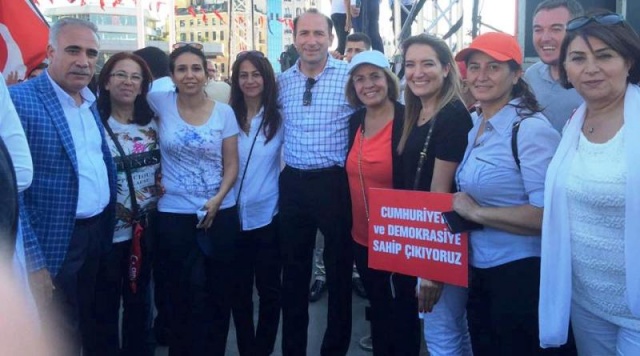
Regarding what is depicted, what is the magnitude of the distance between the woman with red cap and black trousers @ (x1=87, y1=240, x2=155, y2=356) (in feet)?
6.97

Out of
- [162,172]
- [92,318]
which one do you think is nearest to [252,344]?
[92,318]

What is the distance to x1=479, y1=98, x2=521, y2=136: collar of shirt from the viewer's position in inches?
99.8

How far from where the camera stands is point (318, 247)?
597 cm

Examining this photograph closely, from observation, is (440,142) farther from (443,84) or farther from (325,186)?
(325,186)

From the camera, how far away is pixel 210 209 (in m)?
3.62

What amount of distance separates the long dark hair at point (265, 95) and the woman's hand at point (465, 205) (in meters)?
1.55

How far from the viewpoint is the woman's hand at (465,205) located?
259cm

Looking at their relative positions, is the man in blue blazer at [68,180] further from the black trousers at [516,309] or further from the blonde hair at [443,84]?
the black trousers at [516,309]

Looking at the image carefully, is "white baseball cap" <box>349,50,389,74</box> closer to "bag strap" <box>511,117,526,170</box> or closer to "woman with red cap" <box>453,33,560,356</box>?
"woman with red cap" <box>453,33,560,356</box>

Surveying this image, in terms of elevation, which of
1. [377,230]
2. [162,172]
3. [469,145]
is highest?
[469,145]

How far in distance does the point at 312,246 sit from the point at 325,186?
1.45ft

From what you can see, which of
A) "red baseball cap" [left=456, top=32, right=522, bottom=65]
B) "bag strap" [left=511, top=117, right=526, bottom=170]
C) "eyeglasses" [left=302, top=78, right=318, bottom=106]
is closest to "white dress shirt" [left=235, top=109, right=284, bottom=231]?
"eyeglasses" [left=302, top=78, right=318, bottom=106]

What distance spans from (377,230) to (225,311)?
54.0 inches

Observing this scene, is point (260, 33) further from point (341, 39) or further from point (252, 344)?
point (252, 344)
